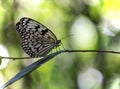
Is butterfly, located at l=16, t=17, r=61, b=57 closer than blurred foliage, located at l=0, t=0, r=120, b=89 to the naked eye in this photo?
Yes

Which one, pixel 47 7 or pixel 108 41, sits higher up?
pixel 47 7

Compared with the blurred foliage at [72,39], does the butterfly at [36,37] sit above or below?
above

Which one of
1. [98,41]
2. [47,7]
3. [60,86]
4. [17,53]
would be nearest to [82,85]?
[60,86]

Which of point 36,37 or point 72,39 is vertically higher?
point 36,37

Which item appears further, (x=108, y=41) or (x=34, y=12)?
(x=34, y=12)

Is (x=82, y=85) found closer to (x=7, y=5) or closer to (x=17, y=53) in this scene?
(x=17, y=53)
